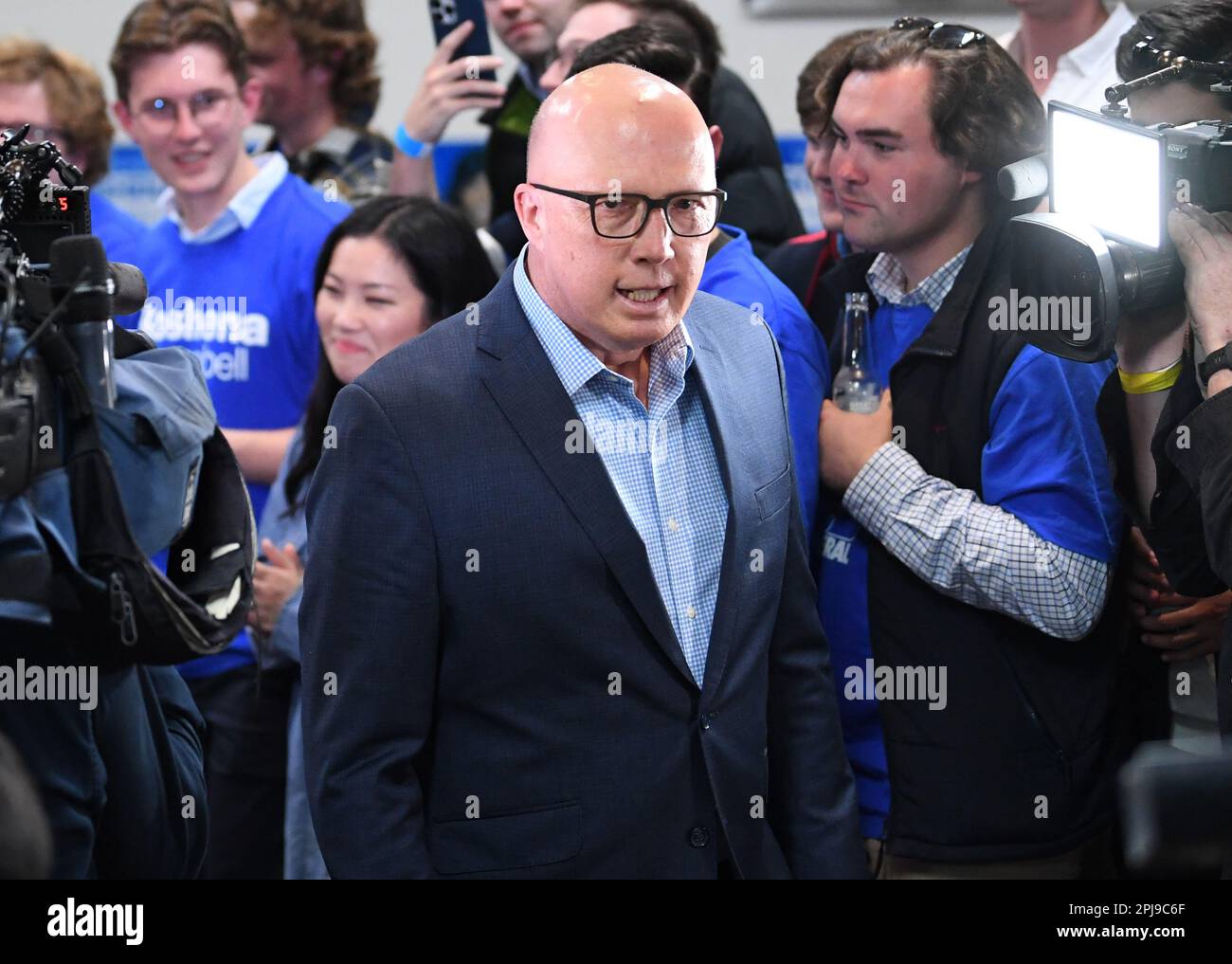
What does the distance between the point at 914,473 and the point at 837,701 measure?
34cm

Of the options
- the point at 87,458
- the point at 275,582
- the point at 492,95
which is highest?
the point at 492,95

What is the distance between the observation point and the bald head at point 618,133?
188cm

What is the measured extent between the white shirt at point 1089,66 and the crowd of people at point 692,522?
30mm

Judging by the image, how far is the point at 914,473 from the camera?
2281 mm

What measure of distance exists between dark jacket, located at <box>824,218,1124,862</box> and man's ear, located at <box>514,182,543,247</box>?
0.63m

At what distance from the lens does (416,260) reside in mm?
2814

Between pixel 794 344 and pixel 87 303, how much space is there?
3.54 feet

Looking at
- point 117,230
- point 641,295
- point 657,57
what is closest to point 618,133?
point 641,295

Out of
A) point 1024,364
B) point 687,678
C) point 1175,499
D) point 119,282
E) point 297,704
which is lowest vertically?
point 297,704

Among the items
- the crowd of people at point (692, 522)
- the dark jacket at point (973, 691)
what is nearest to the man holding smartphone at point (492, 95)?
the crowd of people at point (692, 522)

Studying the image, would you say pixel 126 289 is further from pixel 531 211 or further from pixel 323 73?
pixel 323 73

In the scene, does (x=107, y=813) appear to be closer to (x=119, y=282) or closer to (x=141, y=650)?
(x=141, y=650)

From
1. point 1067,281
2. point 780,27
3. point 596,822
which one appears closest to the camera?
point 596,822

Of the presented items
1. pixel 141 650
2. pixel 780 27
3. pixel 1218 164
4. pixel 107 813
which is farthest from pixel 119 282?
pixel 780 27
